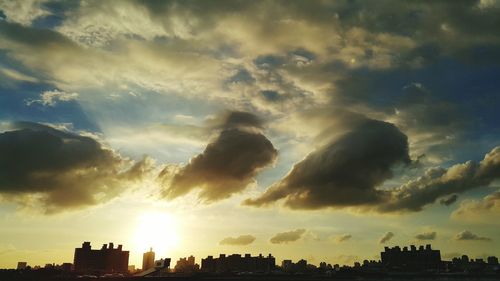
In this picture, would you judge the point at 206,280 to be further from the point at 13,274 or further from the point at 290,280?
the point at 13,274

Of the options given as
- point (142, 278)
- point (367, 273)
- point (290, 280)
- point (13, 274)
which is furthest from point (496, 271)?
point (13, 274)

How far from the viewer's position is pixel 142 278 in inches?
5827

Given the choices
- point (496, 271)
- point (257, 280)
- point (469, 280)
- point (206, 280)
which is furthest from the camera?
point (496, 271)

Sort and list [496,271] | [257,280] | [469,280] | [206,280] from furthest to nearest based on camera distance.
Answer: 1. [496,271]
2. [206,280]
3. [257,280]
4. [469,280]

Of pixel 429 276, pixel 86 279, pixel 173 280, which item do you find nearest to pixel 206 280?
pixel 173 280

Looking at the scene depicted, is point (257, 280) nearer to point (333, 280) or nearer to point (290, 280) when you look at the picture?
point (290, 280)

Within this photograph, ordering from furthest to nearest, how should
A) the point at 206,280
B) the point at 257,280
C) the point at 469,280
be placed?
1. the point at 206,280
2. the point at 257,280
3. the point at 469,280

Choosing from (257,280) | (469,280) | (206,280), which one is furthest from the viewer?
(206,280)

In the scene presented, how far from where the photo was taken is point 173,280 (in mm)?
144000

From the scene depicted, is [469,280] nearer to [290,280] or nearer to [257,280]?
[290,280]

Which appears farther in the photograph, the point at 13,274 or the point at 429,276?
the point at 13,274

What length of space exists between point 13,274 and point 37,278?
76.5 ft

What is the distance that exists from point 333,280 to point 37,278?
4226 inches

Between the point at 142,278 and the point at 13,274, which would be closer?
the point at 142,278
